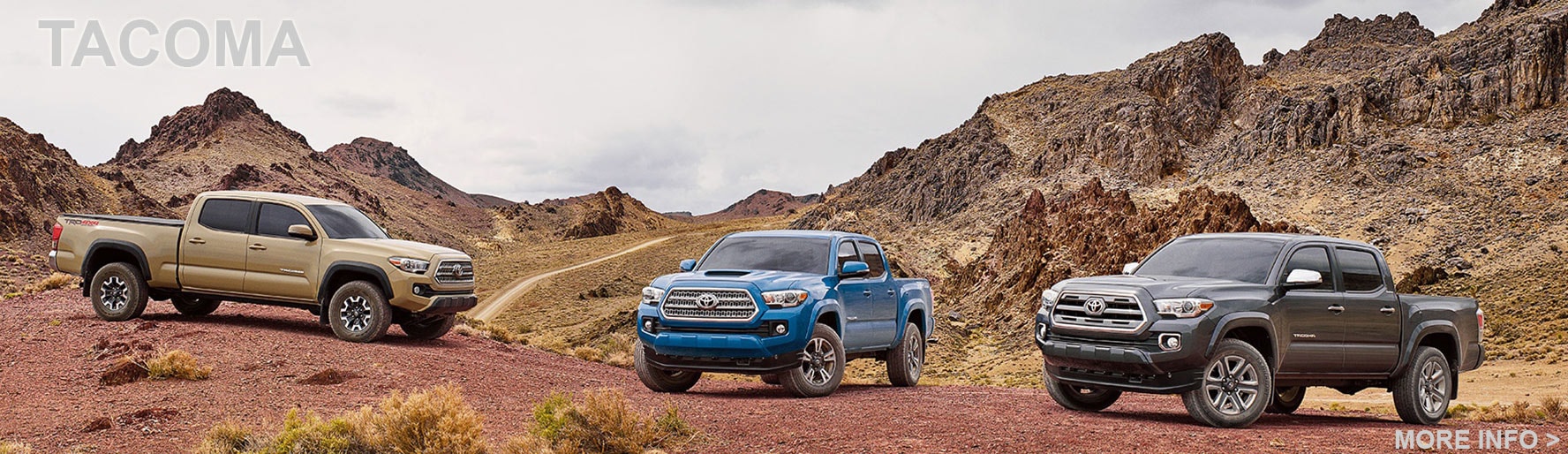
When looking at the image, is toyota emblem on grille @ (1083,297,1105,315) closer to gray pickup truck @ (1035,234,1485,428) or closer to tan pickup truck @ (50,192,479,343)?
gray pickup truck @ (1035,234,1485,428)

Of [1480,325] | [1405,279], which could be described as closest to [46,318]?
[1480,325]

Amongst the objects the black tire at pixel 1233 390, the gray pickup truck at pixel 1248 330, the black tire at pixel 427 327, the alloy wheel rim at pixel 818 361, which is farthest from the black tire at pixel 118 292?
the black tire at pixel 1233 390

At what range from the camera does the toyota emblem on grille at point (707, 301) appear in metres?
12.0

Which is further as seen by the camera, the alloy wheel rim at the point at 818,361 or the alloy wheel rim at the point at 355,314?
the alloy wheel rim at the point at 355,314

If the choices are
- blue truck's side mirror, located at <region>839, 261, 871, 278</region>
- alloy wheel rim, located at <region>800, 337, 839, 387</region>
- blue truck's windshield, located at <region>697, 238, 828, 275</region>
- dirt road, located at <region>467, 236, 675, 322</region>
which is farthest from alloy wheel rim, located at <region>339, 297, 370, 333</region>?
dirt road, located at <region>467, 236, 675, 322</region>

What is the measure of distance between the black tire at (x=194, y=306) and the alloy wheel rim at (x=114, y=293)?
95cm

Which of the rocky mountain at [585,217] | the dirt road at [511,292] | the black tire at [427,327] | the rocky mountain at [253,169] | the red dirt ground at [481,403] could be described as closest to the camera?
the red dirt ground at [481,403]

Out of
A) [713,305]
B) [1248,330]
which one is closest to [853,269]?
[713,305]

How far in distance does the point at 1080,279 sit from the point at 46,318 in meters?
15.8

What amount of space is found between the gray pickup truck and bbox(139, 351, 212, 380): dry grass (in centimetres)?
1002

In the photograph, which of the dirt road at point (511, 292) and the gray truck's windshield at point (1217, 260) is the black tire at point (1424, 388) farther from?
the dirt road at point (511, 292)

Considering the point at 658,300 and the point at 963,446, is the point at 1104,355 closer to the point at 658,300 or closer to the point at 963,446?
the point at 963,446

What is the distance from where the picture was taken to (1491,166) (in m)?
53.8

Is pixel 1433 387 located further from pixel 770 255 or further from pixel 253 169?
pixel 253 169
